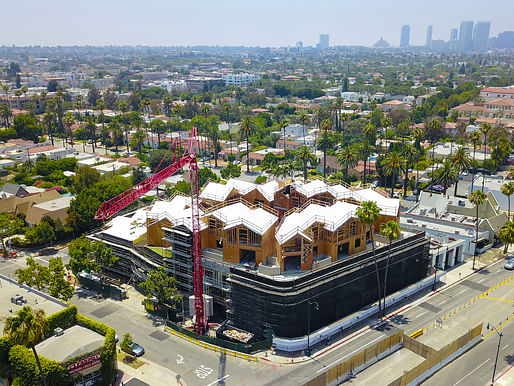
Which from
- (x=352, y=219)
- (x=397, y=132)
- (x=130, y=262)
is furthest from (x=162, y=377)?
(x=397, y=132)

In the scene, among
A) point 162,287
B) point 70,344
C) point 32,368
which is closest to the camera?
point 32,368

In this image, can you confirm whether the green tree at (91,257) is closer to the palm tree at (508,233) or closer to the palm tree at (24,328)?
the palm tree at (24,328)

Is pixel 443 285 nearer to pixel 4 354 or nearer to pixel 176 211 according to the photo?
pixel 176 211

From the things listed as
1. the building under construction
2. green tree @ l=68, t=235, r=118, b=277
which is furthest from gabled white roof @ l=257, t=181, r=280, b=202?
green tree @ l=68, t=235, r=118, b=277

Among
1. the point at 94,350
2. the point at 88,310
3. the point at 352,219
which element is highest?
the point at 352,219

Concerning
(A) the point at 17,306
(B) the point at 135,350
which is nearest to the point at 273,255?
(B) the point at 135,350

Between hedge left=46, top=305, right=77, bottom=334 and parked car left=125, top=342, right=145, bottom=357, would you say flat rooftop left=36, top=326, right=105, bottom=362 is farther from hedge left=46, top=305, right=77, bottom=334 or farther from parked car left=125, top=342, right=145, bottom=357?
parked car left=125, top=342, right=145, bottom=357

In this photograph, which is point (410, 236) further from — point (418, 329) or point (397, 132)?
point (397, 132)
